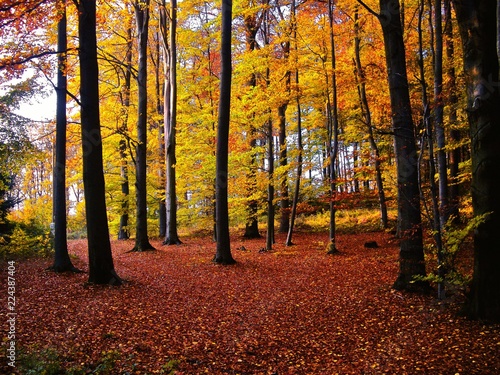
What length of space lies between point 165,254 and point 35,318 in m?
7.66

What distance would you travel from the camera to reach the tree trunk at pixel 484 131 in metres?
4.63

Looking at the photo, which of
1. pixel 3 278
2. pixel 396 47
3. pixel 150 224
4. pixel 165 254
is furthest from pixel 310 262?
pixel 150 224

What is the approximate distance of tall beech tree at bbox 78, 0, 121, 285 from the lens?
7.32m

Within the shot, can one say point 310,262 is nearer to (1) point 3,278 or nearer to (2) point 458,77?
(2) point 458,77

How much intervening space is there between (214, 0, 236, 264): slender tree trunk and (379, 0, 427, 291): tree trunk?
16.8 ft

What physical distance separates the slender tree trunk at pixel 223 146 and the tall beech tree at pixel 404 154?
5114mm

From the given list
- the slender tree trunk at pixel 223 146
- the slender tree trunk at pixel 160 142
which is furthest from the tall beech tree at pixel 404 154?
the slender tree trunk at pixel 160 142

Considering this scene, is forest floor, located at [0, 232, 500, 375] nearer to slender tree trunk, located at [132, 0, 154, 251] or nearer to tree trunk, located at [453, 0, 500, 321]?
tree trunk, located at [453, 0, 500, 321]

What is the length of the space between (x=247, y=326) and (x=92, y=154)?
483 cm

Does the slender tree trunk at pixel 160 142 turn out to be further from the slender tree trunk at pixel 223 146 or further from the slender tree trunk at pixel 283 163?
the slender tree trunk at pixel 223 146

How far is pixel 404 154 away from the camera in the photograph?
6.71m

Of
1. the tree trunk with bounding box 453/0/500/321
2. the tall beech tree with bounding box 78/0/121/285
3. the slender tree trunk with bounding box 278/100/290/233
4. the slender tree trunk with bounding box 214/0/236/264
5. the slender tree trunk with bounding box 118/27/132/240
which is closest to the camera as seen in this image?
the tree trunk with bounding box 453/0/500/321

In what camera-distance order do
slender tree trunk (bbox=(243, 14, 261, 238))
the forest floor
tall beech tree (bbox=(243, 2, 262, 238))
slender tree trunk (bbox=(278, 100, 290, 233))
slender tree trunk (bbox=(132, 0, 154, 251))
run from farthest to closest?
slender tree trunk (bbox=(243, 14, 261, 238)) < tall beech tree (bbox=(243, 2, 262, 238)) < slender tree trunk (bbox=(278, 100, 290, 233)) < slender tree trunk (bbox=(132, 0, 154, 251)) < the forest floor

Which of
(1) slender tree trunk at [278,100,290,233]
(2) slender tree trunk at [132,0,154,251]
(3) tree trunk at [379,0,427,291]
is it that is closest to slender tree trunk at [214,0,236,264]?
(1) slender tree trunk at [278,100,290,233]
